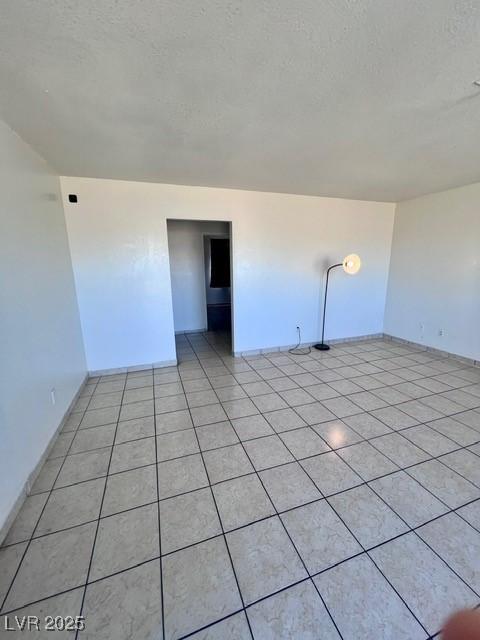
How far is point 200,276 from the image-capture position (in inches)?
207

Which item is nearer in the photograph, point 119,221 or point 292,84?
point 292,84

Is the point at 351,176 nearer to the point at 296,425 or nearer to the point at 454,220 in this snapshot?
the point at 454,220

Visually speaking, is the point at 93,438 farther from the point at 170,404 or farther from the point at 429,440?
the point at 429,440

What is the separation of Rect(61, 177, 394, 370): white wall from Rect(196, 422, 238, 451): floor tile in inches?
63.5

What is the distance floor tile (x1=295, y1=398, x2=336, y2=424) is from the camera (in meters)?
2.44

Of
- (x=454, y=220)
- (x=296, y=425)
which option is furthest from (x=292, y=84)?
(x=454, y=220)

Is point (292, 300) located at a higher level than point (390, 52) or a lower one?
lower

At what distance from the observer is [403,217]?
4398mm

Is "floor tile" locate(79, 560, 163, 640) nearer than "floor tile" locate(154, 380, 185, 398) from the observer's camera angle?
Yes

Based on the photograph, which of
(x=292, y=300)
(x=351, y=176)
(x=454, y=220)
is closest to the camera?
(x=351, y=176)

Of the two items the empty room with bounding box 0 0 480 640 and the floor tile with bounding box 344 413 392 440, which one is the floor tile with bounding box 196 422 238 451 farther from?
the floor tile with bounding box 344 413 392 440

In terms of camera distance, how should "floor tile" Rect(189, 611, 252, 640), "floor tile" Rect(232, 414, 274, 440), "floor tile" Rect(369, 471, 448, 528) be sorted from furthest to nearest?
"floor tile" Rect(232, 414, 274, 440), "floor tile" Rect(369, 471, 448, 528), "floor tile" Rect(189, 611, 252, 640)

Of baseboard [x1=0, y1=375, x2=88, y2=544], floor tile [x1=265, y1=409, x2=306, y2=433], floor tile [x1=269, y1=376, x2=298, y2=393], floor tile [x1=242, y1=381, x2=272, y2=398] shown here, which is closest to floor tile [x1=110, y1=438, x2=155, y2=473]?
baseboard [x1=0, y1=375, x2=88, y2=544]

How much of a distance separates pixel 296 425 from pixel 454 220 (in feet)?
11.9
